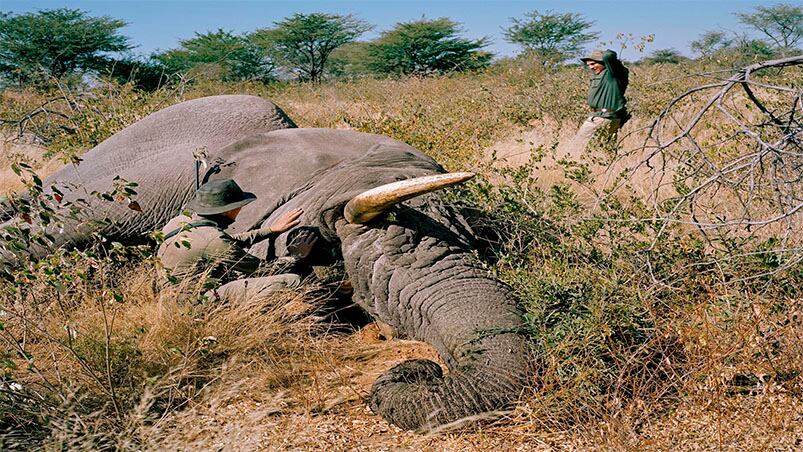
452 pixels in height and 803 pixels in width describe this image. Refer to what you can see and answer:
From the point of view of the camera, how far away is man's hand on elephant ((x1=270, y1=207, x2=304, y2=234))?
17.8 ft

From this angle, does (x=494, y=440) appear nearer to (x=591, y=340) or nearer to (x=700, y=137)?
(x=591, y=340)

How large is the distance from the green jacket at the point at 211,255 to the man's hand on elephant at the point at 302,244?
9cm

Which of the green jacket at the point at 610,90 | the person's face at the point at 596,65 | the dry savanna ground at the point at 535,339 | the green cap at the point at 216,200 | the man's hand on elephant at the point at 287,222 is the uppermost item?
the person's face at the point at 596,65

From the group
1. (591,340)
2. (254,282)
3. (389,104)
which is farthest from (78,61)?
(591,340)

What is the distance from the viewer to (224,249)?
5.23 metres

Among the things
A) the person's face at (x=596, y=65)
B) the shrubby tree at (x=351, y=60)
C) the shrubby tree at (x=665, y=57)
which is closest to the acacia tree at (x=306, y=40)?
the shrubby tree at (x=351, y=60)

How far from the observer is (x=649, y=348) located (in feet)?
14.0

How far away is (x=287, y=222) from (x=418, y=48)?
26.5 metres

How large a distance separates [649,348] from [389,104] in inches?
393

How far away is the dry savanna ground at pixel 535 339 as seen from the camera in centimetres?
373

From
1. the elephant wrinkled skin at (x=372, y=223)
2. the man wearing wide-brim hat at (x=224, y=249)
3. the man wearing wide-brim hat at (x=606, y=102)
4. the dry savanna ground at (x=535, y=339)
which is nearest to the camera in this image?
the dry savanna ground at (x=535, y=339)

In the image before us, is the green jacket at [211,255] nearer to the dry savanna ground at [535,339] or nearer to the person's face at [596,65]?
the dry savanna ground at [535,339]

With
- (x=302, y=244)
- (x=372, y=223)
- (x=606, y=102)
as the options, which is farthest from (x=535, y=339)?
(x=606, y=102)

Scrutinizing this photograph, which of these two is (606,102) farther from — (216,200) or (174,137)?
(216,200)
